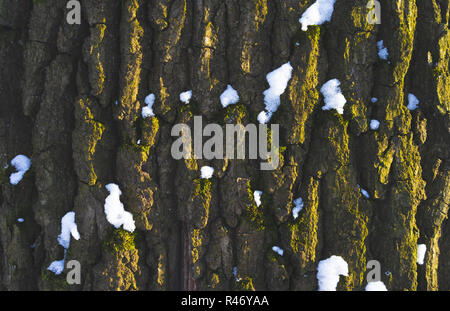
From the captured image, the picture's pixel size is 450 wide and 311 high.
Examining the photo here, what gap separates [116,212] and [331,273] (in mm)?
1376

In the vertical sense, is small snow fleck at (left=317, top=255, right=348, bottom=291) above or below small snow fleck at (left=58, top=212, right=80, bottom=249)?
below

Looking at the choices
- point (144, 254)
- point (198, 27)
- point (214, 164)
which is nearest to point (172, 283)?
point (144, 254)

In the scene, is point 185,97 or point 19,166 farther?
point 19,166

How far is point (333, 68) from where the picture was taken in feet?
6.99

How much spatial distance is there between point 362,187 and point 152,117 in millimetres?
1371

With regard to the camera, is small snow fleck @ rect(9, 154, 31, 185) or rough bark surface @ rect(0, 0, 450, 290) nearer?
rough bark surface @ rect(0, 0, 450, 290)

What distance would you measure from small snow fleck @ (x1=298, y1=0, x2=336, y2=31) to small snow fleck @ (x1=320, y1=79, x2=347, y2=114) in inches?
14.4

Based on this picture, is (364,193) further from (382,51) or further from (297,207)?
(382,51)

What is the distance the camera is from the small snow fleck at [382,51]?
2.13 meters

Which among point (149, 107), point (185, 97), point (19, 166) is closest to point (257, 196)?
point (185, 97)

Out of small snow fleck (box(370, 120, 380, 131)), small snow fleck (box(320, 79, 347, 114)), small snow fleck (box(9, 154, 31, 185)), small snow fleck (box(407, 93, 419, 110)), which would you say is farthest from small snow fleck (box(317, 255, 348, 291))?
small snow fleck (box(9, 154, 31, 185))

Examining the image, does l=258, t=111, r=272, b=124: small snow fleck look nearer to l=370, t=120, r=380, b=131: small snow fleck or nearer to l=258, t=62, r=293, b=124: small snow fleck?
l=258, t=62, r=293, b=124: small snow fleck

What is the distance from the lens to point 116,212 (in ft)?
6.97

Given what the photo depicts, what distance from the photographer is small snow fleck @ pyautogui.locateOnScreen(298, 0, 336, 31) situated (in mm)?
2086
